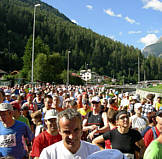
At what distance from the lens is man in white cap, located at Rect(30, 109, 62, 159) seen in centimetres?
322

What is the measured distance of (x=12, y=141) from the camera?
3.80 meters

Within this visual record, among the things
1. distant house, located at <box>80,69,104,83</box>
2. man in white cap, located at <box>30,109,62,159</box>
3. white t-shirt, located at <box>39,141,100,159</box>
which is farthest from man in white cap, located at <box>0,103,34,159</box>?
distant house, located at <box>80,69,104,83</box>

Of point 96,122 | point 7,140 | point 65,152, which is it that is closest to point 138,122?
point 96,122

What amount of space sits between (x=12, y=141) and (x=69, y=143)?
199 cm

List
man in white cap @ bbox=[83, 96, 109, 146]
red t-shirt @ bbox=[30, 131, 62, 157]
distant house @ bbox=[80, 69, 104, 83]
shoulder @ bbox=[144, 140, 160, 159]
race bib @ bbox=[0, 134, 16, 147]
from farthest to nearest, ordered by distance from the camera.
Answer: distant house @ bbox=[80, 69, 104, 83] → man in white cap @ bbox=[83, 96, 109, 146] → race bib @ bbox=[0, 134, 16, 147] → red t-shirt @ bbox=[30, 131, 62, 157] → shoulder @ bbox=[144, 140, 160, 159]

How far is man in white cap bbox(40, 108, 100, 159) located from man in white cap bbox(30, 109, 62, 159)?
1.00m

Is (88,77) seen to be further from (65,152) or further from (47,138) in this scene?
(65,152)

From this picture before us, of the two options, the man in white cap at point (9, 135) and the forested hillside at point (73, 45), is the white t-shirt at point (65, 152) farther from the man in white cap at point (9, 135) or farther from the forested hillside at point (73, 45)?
the forested hillside at point (73, 45)

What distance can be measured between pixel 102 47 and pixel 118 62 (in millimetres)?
17904

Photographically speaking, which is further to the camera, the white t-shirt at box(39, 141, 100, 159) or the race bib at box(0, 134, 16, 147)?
the race bib at box(0, 134, 16, 147)

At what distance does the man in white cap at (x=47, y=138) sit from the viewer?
10.6 feet

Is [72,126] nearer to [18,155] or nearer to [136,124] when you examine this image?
[18,155]

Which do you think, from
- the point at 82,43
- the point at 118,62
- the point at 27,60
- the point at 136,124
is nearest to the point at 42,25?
the point at 82,43

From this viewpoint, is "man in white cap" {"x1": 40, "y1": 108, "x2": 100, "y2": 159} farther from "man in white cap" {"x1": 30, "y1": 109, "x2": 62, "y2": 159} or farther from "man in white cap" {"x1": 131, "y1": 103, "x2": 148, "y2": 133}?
"man in white cap" {"x1": 131, "y1": 103, "x2": 148, "y2": 133}
